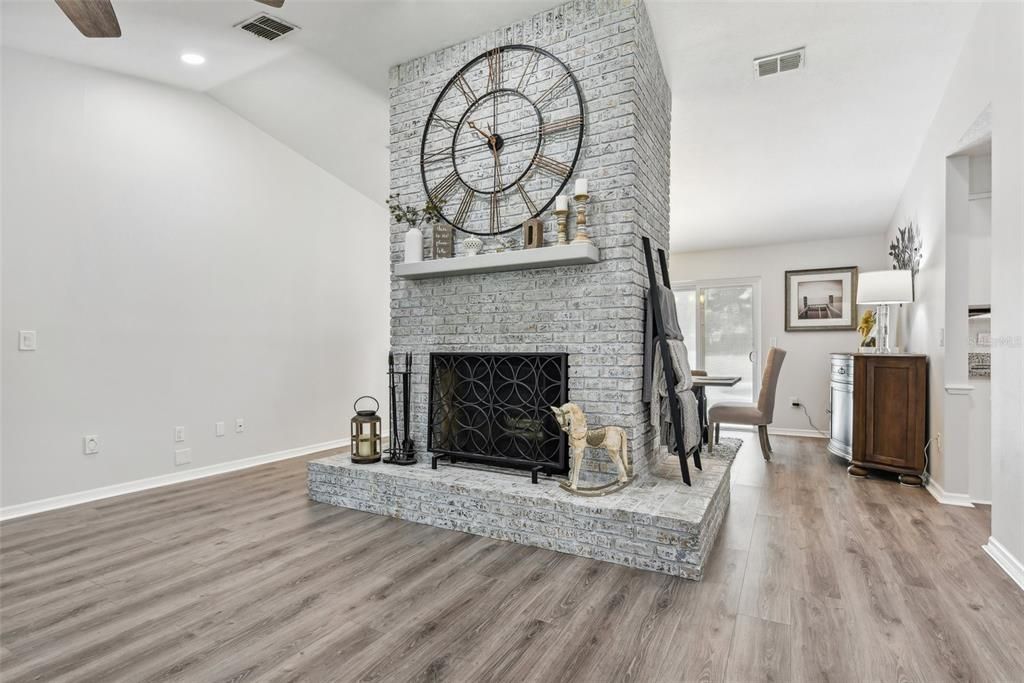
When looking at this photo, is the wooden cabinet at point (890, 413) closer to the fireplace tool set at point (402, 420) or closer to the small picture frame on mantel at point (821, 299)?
the small picture frame on mantel at point (821, 299)

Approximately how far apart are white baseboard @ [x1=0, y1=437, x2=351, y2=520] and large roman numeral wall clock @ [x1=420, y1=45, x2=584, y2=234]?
2712 millimetres

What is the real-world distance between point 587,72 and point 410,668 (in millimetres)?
2912

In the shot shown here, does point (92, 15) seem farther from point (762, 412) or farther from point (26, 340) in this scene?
point (762, 412)

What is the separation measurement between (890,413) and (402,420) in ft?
11.6

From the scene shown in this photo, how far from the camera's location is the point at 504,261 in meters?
2.87

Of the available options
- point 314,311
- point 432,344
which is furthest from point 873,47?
point 314,311

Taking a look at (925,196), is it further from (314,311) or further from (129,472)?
(129,472)

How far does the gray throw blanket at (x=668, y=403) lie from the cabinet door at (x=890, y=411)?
1.94 m

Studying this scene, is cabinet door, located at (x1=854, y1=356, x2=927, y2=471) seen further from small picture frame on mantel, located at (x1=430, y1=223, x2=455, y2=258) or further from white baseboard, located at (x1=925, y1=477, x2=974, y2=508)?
small picture frame on mantel, located at (x1=430, y1=223, x2=455, y2=258)

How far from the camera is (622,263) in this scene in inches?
108

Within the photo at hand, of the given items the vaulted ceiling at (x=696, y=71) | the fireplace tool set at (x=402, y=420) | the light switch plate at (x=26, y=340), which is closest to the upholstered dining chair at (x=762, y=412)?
the vaulted ceiling at (x=696, y=71)

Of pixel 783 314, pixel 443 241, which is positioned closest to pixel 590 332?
pixel 443 241

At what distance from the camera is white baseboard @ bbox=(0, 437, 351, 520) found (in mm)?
3039

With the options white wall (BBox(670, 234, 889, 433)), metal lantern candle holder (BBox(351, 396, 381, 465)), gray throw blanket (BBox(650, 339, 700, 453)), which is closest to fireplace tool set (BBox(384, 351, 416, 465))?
metal lantern candle holder (BBox(351, 396, 381, 465))
